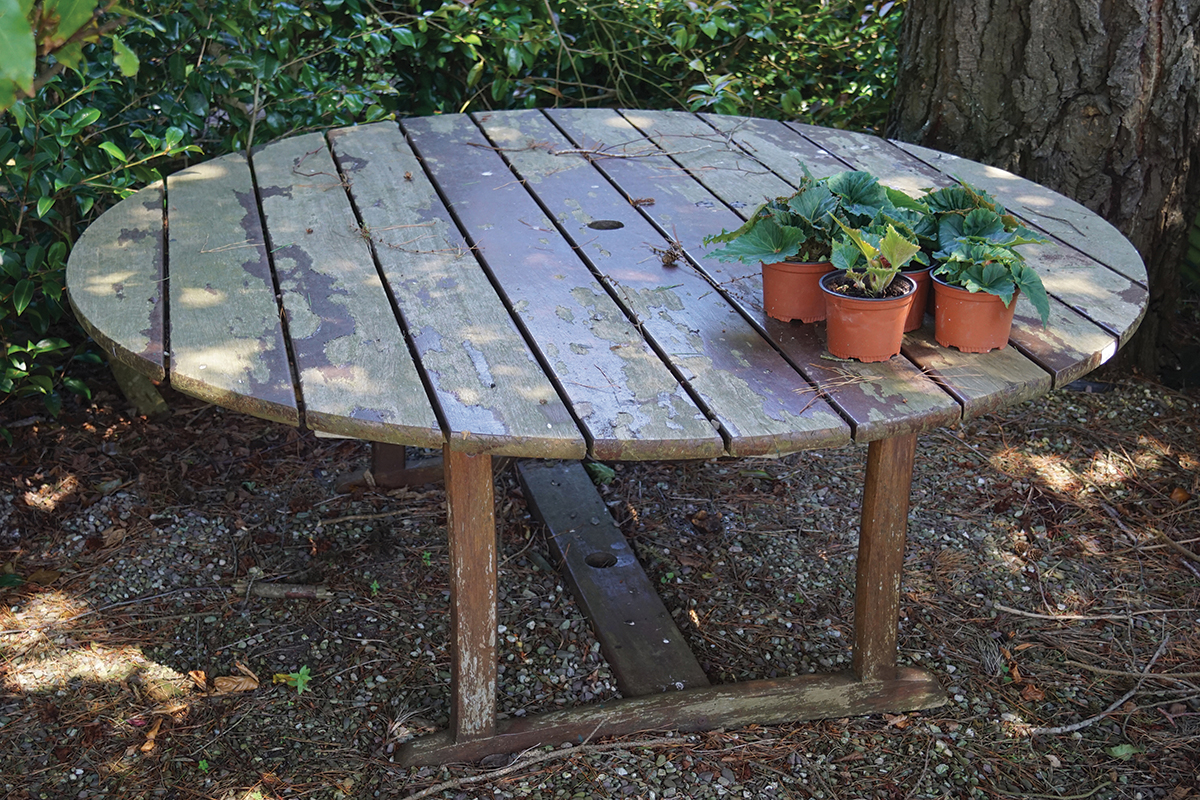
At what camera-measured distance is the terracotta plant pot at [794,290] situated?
4.96 ft

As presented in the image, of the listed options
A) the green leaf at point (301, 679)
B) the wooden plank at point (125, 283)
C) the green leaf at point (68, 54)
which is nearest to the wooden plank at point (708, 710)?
the green leaf at point (301, 679)

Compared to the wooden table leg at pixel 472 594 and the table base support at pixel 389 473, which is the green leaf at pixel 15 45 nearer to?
the wooden table leg at pixel 472 594

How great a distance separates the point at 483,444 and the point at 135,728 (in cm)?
105

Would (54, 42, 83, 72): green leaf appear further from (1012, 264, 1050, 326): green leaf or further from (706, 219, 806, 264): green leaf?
(1012, 264, 1050, 326): green leaf

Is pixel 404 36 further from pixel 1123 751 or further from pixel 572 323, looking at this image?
pixel 1123 751

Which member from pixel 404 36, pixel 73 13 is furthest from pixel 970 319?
pixel 404 36

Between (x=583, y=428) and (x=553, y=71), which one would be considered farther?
(x=553, y=71)

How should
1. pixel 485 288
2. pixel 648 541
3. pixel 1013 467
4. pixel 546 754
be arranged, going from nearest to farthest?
pixel 485 288 < pixel 546 754 < pixel 648 541 < pixel 1013 467

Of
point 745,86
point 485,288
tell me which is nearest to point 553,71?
point 745,86

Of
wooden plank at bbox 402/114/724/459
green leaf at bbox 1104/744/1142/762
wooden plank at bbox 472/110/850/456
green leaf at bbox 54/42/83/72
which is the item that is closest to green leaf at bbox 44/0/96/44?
green leaf at bbox 54/42/83/72

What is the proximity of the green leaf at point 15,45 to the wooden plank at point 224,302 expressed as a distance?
0.64 metres

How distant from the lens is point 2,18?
72cm

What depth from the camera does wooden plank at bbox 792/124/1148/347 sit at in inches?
63.4

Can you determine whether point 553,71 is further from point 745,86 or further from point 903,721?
point 903,721
